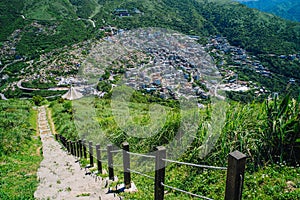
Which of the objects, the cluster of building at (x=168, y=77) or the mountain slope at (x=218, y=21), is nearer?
the cluster of building at (x=168, y=77)

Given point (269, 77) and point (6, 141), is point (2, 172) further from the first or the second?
point (269, 77)

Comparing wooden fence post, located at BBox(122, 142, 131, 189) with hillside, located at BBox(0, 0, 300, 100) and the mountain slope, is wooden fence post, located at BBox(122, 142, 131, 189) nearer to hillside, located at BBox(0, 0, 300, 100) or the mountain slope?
hillside, located at BBox(0, 0, 300, 100)

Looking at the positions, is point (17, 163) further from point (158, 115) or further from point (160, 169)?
point (160, 169)

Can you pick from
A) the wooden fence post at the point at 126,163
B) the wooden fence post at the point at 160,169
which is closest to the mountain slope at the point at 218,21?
the wooden fence post at the point at 126,163

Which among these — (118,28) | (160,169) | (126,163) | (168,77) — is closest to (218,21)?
(118,28)

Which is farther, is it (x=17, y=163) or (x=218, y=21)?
(x=218, y=21)

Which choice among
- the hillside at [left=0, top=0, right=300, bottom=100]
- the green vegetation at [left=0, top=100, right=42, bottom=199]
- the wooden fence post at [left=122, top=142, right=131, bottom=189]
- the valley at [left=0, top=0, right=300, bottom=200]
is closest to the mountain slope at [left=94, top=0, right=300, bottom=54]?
the hillside at [left=0, top=0, right=300, bottom=100]

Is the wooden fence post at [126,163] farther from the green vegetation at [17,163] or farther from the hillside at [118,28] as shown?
the hillside at [118,28]

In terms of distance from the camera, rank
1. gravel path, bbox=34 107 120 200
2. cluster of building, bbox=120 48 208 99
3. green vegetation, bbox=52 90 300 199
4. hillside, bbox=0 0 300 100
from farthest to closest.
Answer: hillside, bbox=0 0 300 100 < cluster of building, bbox=120 48 208 99 < gravel path, bbox=34 107 120 200 < green vegetation, bbox=52 90 300 199
